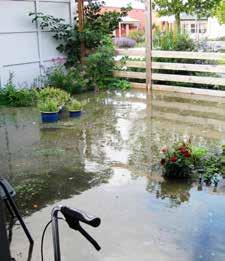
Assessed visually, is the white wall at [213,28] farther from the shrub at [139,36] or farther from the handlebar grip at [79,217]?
the handlebar grip at [79,217]

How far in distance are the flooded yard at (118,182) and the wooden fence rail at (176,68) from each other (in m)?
1.13

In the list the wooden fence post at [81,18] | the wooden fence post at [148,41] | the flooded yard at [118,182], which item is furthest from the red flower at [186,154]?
the wooden fence post at [81,18]

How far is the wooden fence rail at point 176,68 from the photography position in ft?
29.2

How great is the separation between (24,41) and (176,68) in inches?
145

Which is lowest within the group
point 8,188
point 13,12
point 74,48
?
point 8,188

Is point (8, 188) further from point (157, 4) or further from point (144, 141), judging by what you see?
point (157, 4)

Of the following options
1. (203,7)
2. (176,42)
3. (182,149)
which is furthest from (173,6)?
(182,149)

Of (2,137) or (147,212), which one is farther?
(2,137)

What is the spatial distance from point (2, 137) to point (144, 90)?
4429 mm

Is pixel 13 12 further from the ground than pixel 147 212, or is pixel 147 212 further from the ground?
pixel 13 12

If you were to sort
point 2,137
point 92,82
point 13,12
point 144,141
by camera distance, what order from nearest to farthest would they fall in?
1. point 144,141
2. point 2,137
3. point 13,12
4. point 92,82

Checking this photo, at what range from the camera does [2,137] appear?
6.29 metres

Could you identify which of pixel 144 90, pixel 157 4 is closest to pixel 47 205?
pixel 144 90

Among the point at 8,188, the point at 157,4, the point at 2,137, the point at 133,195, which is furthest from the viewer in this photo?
the point at 157,4
